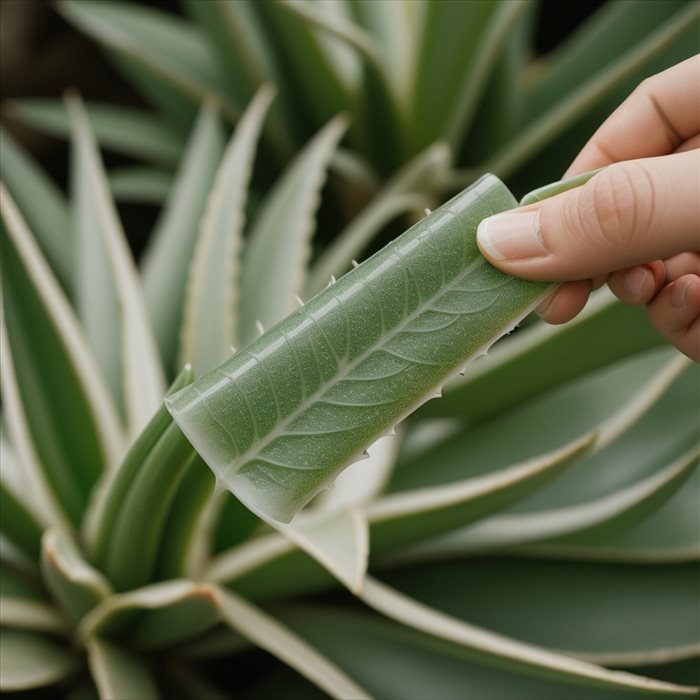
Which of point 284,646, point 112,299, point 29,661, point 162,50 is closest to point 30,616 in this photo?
point 29,661

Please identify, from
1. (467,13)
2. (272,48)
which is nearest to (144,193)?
(272,48)

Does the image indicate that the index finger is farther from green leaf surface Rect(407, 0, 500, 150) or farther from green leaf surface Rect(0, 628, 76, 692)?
green leaf surface Rect(0, 628, 76, 692)

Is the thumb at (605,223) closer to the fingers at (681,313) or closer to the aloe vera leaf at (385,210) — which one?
the fingers at (681,313)

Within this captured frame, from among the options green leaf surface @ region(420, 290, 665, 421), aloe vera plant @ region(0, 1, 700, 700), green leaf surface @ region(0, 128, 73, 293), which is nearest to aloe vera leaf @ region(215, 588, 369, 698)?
aloe vera plant @ region(0, 1, 700, 700)

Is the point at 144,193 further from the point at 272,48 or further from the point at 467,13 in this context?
the point at 467,13

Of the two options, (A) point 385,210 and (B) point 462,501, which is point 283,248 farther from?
(B) point 462,501

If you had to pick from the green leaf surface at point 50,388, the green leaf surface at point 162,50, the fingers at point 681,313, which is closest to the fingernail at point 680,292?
the fingers at point 681,313
